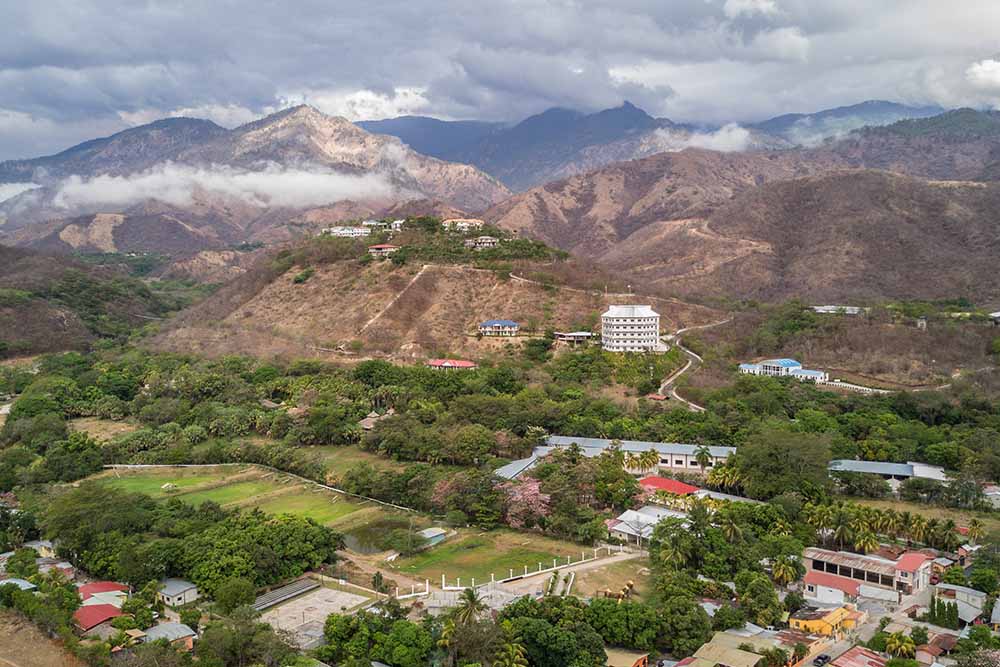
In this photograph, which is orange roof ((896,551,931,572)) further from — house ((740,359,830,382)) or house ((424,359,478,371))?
house ((424,359,478,371))

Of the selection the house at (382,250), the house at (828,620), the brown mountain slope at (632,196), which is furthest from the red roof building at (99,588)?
the brown mountain slope at (632,196)

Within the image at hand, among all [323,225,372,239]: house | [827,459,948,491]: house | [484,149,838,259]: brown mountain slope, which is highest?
[484,149,838,259]: brown mountain slope

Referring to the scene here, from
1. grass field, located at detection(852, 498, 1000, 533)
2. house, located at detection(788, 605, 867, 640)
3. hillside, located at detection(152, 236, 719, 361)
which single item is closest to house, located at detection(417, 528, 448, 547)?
house, located at detection(788, 605, 867, 640)

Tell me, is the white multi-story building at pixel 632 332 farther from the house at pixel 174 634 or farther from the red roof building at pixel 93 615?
the red roof building at pixel 93 615

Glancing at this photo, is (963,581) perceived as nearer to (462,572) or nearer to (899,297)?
(462,572)

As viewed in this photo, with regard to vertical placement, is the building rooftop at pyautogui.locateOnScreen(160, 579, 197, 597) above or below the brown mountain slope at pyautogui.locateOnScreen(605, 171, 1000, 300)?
below

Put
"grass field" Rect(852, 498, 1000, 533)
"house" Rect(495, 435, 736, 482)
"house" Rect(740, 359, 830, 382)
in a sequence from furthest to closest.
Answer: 1. "house" Rect(740, 359, 830, 382)
2. "house" Rect(495, 435, 736, 482)
3. "grass field" Rect(852, 498, 1000, 533)
